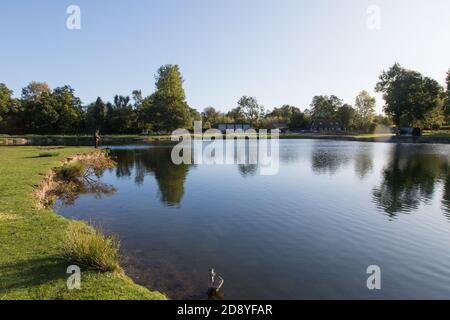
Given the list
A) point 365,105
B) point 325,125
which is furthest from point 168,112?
point 365,105

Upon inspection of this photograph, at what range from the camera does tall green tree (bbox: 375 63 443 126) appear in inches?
3831

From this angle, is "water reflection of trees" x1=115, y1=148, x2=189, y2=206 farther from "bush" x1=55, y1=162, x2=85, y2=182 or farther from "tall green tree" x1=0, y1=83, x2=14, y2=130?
"tall green tree" x1=0, y1=83, x2=14, y2=130

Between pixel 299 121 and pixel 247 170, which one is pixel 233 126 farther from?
pixel 247 170

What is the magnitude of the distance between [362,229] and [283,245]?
4.54 meters

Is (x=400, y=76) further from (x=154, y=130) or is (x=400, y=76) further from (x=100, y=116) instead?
(x=100, y=116)

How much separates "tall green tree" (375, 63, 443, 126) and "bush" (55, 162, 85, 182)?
311 feet

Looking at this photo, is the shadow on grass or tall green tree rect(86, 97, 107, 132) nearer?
the shadow on grass

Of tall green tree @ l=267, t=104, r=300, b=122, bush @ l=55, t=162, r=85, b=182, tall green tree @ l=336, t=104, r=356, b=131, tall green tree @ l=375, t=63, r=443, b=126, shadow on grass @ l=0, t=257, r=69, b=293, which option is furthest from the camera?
tall green tree @ l=267, t=104, r=300, b=122

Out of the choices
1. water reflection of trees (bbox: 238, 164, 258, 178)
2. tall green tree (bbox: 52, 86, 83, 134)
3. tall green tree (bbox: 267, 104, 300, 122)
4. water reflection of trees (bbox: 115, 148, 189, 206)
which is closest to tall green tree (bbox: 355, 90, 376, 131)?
tall green tree (bbox: 267, 104, 300, 122)

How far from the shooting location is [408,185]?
87.4 ft

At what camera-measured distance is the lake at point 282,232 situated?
10.3 meters

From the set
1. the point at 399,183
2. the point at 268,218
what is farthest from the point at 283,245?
the point at 399,183

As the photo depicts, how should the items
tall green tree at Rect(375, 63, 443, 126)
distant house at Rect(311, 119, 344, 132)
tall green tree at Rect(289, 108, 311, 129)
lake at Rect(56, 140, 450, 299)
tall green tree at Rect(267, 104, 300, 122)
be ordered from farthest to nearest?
tall green tree at Rect(267, 104, 300, 122) < tall green tree at Rect(289, 108, 311, 129) < distant house at Rect(311, 119, 344, 132) < tall green tree at Rect(375, 63, 443, 126) < lake at Rect(56, 140, 450, 299)
